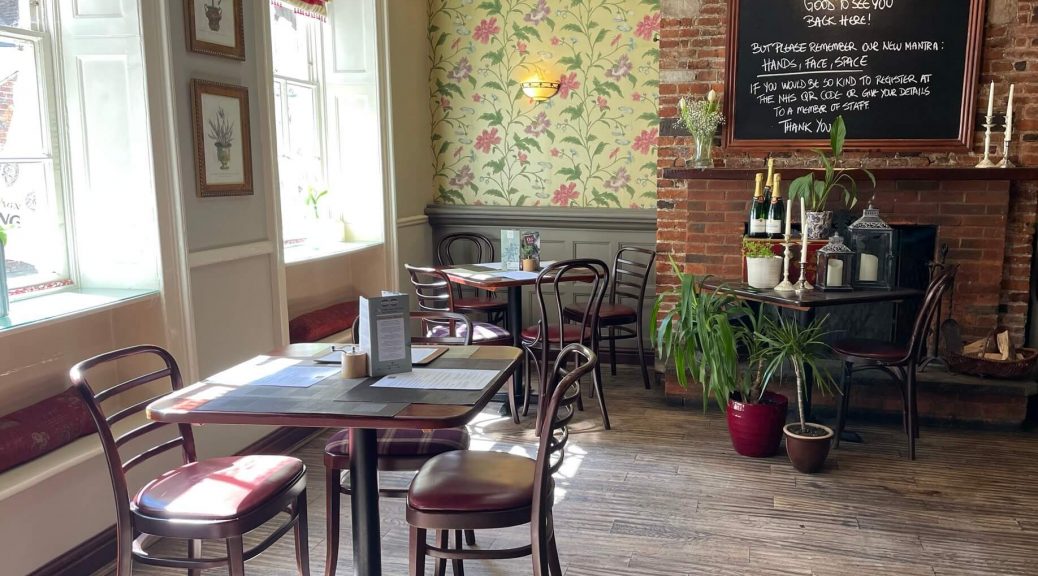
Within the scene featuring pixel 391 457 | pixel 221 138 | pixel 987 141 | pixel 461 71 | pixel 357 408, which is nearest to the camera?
pixel 357 408

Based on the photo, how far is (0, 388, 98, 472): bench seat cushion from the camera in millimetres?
2484

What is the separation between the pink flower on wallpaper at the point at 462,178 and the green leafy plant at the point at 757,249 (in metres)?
2.42

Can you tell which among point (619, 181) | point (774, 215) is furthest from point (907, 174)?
point (619, 181)

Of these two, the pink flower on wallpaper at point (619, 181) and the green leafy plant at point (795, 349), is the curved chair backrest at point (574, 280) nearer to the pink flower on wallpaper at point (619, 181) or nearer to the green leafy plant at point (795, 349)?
the green leafy plant at point (795, 349)

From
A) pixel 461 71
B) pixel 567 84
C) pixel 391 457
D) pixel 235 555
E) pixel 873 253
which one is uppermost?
pixel 461 71

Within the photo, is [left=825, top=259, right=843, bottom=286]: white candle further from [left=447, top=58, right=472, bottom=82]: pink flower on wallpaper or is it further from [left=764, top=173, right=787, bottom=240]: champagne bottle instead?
[left=447, top=58, right=472, bottom=82]: pink flower on wallpaper

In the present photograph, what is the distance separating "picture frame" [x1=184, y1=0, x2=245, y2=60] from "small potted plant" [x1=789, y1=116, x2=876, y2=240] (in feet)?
8.72

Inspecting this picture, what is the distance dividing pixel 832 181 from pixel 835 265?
2.03 feet

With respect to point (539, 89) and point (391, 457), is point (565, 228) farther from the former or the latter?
point (391, 457)

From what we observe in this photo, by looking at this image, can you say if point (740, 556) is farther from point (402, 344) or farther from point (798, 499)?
point (402, 344)

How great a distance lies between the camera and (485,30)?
5570 millimetres

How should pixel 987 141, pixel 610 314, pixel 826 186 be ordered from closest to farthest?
pixel 826 186, pixel 987 141, pixel 610 314

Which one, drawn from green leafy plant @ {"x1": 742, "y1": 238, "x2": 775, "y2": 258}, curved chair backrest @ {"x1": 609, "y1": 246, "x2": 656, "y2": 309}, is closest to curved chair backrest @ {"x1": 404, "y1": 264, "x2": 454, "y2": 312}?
curved chair backrest @ {"x1": 609, "y1": 246, "x2": 656, "y2": 309}

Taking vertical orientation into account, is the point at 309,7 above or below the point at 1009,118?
above
